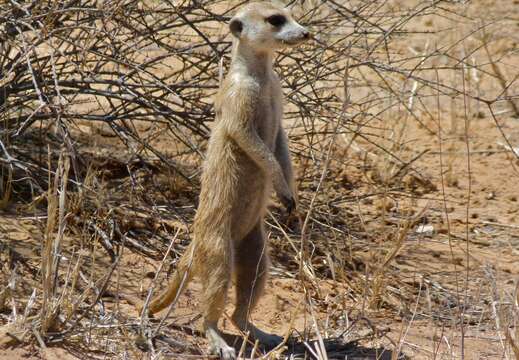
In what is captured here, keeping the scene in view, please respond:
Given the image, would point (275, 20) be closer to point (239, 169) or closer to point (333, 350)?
point (239, 169)

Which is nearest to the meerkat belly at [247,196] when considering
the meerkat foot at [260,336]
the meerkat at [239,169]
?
the meerkat at [239,169]

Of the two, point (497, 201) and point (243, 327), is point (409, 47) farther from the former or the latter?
point (243, 327)

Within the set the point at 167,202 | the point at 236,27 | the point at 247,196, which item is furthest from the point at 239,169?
the point at 167,202

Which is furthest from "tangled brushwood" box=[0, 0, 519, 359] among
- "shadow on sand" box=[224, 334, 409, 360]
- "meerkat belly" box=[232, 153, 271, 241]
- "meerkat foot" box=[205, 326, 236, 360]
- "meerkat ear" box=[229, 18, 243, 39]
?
"meerkat ear" box=[229, 18, 243, 39]

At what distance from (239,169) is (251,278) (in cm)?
54

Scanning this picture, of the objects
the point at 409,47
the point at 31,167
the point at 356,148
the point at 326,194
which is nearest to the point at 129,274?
the point at 31,167

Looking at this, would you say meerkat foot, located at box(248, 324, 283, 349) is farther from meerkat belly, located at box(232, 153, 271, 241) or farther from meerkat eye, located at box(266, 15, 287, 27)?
meerkat eye, located at box(266, 15, 287, 27)

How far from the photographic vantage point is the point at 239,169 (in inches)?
177

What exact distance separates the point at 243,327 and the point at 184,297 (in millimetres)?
680

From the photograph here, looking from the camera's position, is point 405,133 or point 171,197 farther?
point 405,133

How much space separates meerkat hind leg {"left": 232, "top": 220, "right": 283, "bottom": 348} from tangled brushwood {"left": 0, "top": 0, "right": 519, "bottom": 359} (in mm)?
188

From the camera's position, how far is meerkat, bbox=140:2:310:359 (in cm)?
437

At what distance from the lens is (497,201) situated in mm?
7367

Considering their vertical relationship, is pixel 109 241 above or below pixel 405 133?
below
